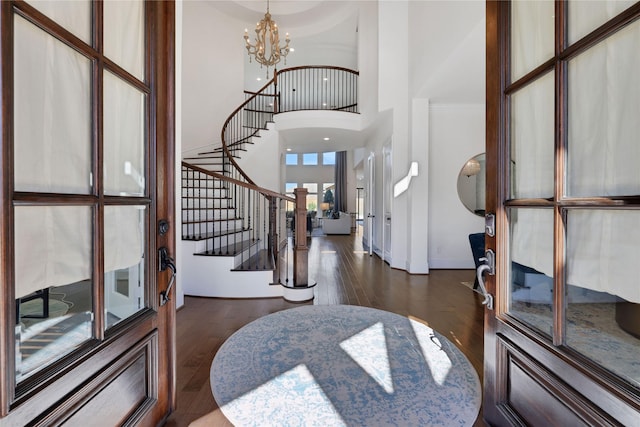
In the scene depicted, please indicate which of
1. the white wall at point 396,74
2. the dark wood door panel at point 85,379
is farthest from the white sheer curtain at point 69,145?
the white wall at point 396,74

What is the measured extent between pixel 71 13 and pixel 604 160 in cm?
156

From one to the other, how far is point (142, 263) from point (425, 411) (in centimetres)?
162

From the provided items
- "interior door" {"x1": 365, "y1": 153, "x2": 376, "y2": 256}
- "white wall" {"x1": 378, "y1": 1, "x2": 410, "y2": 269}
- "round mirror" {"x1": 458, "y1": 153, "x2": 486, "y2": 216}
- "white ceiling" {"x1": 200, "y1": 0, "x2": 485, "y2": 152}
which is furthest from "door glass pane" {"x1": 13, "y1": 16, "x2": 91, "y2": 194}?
"interior door" {"x1": 365, "y1": 153, "x2": 376, "y2": 256}

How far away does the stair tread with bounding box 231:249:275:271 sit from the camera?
356 cm

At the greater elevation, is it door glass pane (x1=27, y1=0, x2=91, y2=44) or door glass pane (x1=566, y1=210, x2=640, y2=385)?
door glass pane (x1=27, y1=0, x2=91, y2=44)

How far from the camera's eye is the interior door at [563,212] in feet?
2.43

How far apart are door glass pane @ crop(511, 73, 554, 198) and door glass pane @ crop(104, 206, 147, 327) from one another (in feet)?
4.97

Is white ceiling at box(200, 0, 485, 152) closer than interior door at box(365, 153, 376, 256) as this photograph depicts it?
Yes

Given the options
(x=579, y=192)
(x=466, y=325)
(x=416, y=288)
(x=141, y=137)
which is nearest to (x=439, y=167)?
(x=416, y=288)

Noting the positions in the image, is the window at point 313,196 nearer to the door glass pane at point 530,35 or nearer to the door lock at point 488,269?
the door lock at point 488,269

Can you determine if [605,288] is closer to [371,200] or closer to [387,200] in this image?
[387,200]

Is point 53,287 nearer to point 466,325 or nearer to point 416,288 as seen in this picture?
point 466,325

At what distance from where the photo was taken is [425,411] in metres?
1.58

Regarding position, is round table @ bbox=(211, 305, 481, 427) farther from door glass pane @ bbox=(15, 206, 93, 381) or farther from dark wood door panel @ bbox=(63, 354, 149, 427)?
door glass pane @ bbox=(15, 206, 93, 381)
